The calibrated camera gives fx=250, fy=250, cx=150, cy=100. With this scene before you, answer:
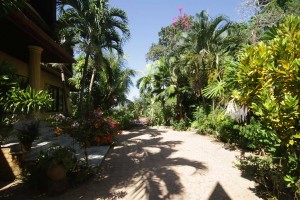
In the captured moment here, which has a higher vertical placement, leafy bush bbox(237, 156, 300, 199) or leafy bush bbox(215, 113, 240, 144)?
leafy bush bbox(215, 113, 240, 144)

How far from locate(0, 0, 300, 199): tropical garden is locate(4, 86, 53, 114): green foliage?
14 mm

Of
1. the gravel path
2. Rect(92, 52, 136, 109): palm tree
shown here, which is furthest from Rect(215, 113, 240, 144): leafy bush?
Rect(92, 52, 136, 109): palm tree

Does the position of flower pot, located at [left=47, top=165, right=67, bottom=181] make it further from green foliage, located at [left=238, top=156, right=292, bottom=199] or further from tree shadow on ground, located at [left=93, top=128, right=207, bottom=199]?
green foliage, located at [left=238, top=156, right=292, bottom=199]

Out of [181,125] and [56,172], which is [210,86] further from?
[181,125]

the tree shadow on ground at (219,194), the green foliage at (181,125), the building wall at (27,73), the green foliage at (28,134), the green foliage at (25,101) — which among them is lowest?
the tree shadow on ground at (219,194)

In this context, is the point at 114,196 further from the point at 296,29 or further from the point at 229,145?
the point at 229,145

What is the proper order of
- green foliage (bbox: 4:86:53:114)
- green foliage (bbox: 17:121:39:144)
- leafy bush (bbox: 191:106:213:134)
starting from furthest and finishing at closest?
leafy bush (bbox: 191:106:213:134)
green foliage (bbox: 17:121:39:144)
green foliage (bbox: 4:86:53:114)

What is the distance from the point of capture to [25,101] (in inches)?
Answer: 141

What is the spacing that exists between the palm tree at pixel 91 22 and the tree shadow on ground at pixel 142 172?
5904 mm

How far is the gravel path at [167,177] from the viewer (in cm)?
556

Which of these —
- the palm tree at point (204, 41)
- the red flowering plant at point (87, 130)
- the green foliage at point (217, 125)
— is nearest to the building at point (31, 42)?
the red flowering plant at point (87, 130)

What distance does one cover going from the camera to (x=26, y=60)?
1111 centimetres

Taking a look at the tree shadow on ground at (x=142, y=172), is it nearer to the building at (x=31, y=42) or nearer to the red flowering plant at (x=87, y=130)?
the red flowering plant at (x=87, y=130)

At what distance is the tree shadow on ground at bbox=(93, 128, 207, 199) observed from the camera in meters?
5.68
